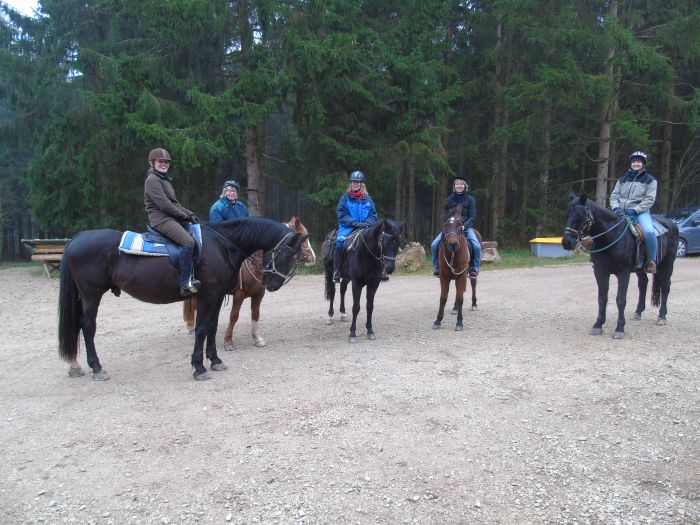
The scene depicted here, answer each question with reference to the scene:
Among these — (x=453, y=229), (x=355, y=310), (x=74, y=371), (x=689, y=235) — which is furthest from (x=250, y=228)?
(x=689, y=235)

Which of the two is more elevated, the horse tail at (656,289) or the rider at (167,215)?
the rider at (167,215)

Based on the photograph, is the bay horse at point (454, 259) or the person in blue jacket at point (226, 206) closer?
the person in blue jacket at point (226, 206)

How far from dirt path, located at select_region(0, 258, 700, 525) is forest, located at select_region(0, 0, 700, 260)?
9221 millimetres

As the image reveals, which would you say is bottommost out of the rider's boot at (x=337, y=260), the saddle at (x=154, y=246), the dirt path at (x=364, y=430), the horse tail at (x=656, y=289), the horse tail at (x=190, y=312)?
the dirt path at (x=364, y=430)

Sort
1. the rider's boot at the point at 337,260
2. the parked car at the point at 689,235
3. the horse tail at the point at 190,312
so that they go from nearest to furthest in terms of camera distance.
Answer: the horse tail at the point at 190,312 → the rider's boot at the point at 337,260 → the parked car at the point at 689,235

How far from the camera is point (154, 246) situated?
221 inches

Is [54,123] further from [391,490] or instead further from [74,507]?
[391,490]

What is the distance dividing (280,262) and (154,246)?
148 centimetres

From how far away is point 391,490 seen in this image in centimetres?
340

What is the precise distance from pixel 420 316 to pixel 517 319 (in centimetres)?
172

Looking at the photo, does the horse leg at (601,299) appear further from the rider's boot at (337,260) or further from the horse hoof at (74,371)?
the horse hoof at (74,371)

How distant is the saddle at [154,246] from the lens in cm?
555

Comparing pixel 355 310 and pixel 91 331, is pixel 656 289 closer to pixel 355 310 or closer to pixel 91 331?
pixel 355 310

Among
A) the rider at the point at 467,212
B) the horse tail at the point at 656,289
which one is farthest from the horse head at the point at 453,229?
the horse tail at the point at 656,289
